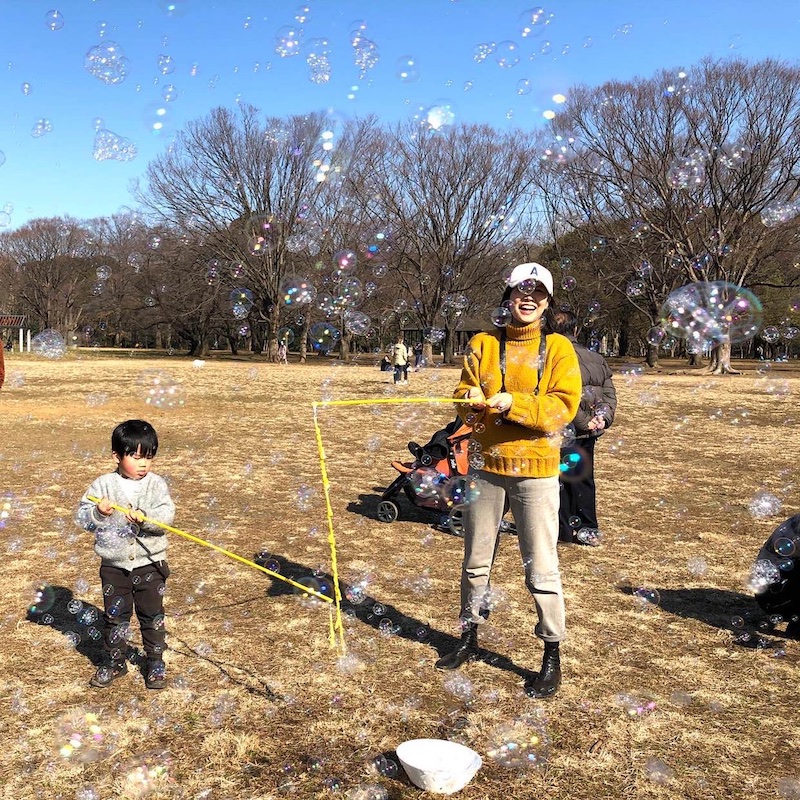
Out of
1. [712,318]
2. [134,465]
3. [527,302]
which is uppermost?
[712,318]

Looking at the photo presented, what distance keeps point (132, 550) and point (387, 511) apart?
3.42 m

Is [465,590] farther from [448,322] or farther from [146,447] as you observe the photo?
[448,322]

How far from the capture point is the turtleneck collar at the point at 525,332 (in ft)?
11.3

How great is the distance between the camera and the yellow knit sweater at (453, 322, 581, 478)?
3365mm

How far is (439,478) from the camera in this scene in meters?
6.60

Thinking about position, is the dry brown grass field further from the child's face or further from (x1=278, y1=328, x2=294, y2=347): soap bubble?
(x1=278, y1=328, x2=294, y2=347): soap bubble

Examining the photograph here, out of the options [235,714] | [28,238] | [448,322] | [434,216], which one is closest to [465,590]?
[235,714]

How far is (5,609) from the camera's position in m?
4.43

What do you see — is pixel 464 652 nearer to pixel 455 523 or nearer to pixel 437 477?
pixel 455 523

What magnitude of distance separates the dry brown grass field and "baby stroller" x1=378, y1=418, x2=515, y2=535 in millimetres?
241

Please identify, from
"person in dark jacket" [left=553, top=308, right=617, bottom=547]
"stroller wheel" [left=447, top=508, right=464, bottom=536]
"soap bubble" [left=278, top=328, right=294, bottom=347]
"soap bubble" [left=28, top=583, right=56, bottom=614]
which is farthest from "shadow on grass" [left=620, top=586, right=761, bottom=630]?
"soap bubble" [left=278, top=328, right=294, bottom=347]

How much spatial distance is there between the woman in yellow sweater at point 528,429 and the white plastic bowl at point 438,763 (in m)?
0.73

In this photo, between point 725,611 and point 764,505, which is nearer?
point 725,611

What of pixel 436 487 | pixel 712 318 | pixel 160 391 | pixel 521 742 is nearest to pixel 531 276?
pixel 521 742
